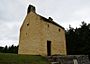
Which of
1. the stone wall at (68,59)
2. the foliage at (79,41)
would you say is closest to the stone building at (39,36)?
the stone wall at (68,59)

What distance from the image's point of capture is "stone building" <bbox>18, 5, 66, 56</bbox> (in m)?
20.6

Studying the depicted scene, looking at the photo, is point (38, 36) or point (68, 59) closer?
point (68, 59)

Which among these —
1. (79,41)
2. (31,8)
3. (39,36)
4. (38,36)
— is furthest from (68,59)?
(79,41)

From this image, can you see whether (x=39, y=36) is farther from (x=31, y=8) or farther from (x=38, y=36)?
(x=31, y=8)

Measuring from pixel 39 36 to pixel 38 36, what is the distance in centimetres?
19

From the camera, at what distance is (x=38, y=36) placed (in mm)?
20969

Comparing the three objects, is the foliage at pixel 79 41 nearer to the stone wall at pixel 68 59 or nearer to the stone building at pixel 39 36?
the stone building at pixel 39 36

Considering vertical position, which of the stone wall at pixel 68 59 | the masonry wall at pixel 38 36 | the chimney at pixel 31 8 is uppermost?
the chimney at pixel 31 8

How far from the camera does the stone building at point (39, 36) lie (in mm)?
20594

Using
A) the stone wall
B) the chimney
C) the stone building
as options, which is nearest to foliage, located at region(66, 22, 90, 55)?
the stone building

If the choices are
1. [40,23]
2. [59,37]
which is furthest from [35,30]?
[59,37]

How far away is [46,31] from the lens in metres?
20.9

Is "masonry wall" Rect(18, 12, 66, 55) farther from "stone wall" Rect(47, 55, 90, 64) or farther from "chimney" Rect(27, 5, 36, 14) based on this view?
"stone wall" Rect(47, 55, 90, 64)

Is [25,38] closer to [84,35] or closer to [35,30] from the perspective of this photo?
[35,30]
